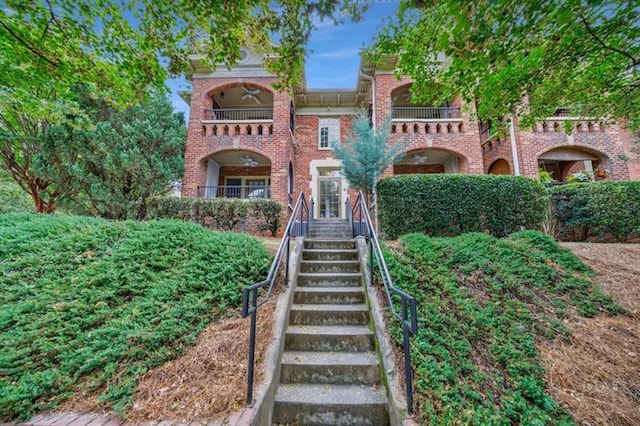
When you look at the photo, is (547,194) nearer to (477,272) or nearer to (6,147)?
(477,272)

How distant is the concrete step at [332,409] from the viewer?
2271 millimetres

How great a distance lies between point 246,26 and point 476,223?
18.9 feet

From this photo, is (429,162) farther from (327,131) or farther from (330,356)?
(330,356)

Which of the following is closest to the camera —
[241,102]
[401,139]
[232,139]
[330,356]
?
[330,356]

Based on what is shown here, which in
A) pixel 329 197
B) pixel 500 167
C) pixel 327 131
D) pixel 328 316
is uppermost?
pixel 327 131

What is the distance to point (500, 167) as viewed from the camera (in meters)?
9.99

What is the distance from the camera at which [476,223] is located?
5.80 metres

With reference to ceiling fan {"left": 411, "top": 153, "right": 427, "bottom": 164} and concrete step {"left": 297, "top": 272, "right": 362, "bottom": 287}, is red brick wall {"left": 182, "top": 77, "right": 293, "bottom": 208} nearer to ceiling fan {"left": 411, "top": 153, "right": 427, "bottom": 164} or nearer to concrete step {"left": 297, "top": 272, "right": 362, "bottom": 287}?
ceiling fan {"left": 411, "top": 153, "right": 427, "bottom": 164}

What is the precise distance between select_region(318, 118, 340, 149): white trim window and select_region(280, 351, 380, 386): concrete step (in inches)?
389

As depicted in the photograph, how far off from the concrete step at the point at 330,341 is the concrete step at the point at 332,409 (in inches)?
21.6

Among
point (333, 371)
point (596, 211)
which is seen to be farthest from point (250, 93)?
point (596, 211)

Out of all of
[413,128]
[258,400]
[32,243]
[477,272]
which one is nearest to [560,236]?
[477,272]

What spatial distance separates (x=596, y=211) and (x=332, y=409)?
7561 millimetres

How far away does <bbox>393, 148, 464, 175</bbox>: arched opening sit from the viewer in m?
9.85
